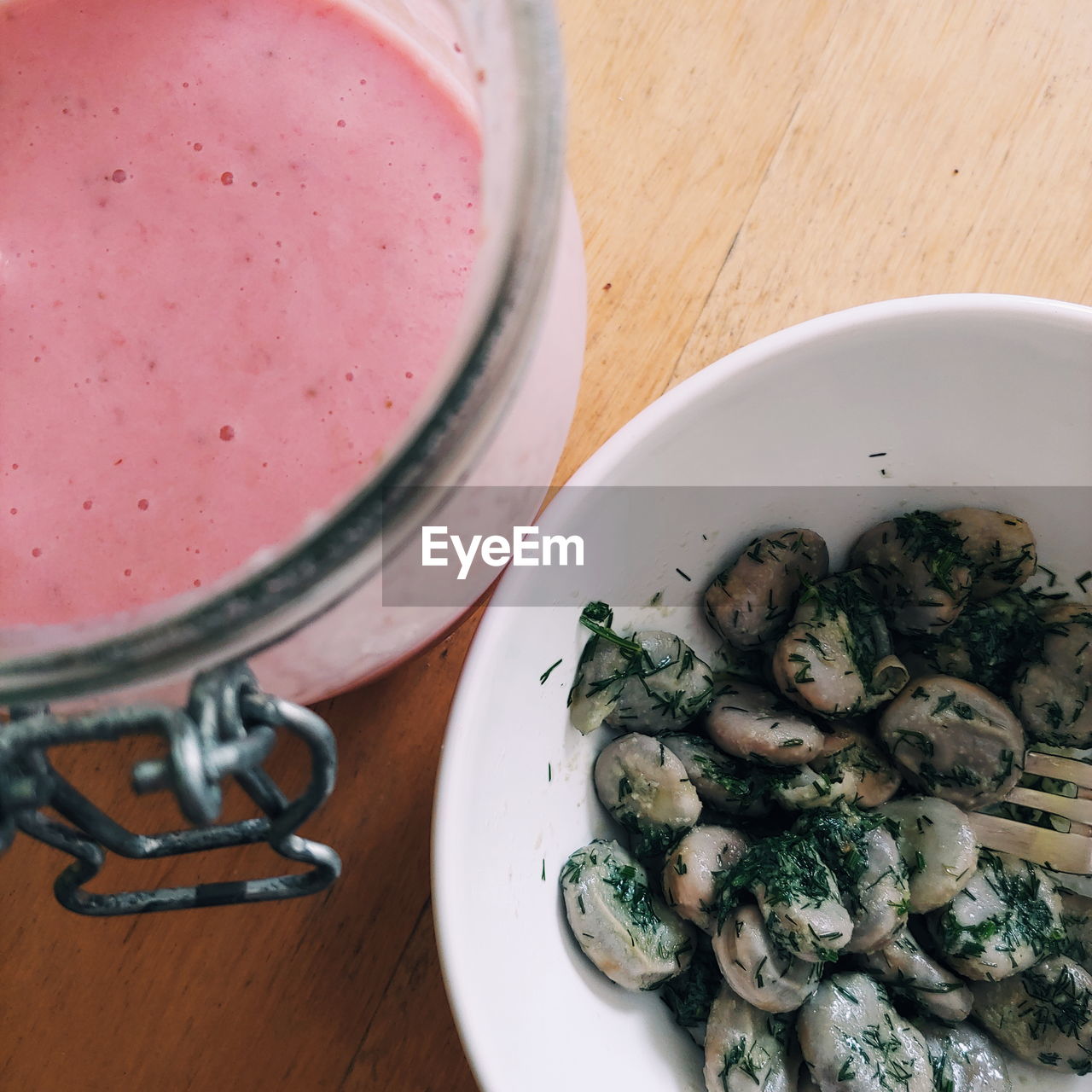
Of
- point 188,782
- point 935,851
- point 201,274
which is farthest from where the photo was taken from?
point 935,851

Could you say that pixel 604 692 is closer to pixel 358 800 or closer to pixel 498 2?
pixel 358 800

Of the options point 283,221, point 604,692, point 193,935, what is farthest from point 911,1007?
point 283,221

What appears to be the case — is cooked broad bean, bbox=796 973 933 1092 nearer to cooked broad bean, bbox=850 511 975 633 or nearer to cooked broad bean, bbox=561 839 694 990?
cooked broad bean, bbox=561 839 694 990

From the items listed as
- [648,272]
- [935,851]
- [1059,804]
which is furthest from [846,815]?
[648,272]

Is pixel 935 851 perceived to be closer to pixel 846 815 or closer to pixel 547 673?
pixel 846 815

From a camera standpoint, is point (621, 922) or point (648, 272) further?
point (648, 272)

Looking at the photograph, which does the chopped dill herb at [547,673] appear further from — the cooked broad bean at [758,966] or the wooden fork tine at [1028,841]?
the wooden fork tine at [1028,841]
